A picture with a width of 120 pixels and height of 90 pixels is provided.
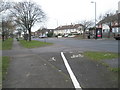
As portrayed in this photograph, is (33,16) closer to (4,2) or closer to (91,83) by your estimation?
(4,2)

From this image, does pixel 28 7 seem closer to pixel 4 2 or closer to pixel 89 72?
pixel 4 2

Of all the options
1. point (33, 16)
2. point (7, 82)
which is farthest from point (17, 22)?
point (7, 82)

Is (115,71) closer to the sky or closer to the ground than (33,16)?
closer to the ground

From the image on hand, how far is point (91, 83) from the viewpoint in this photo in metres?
4.61

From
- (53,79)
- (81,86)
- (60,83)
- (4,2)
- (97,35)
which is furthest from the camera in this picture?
(97,35)

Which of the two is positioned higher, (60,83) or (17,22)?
(17,22)

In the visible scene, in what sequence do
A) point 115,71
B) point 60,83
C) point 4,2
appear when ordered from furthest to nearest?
point 4,2
point 115,71
point 60,83

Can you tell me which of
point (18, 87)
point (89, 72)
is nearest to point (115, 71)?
point (89, 72)

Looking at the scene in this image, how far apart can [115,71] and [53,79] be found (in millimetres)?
2502

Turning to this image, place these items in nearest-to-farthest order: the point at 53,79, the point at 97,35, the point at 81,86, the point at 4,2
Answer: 1. the point at 81,86
2. the point at 53,79
3. the point at 4,2
4. the point at 97,35

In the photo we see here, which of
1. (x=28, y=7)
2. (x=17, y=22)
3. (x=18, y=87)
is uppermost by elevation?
(x=28, y=7)

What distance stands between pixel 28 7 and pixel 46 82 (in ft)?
115

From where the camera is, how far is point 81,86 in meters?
4.41

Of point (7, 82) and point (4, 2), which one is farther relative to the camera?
point (4, 2)
